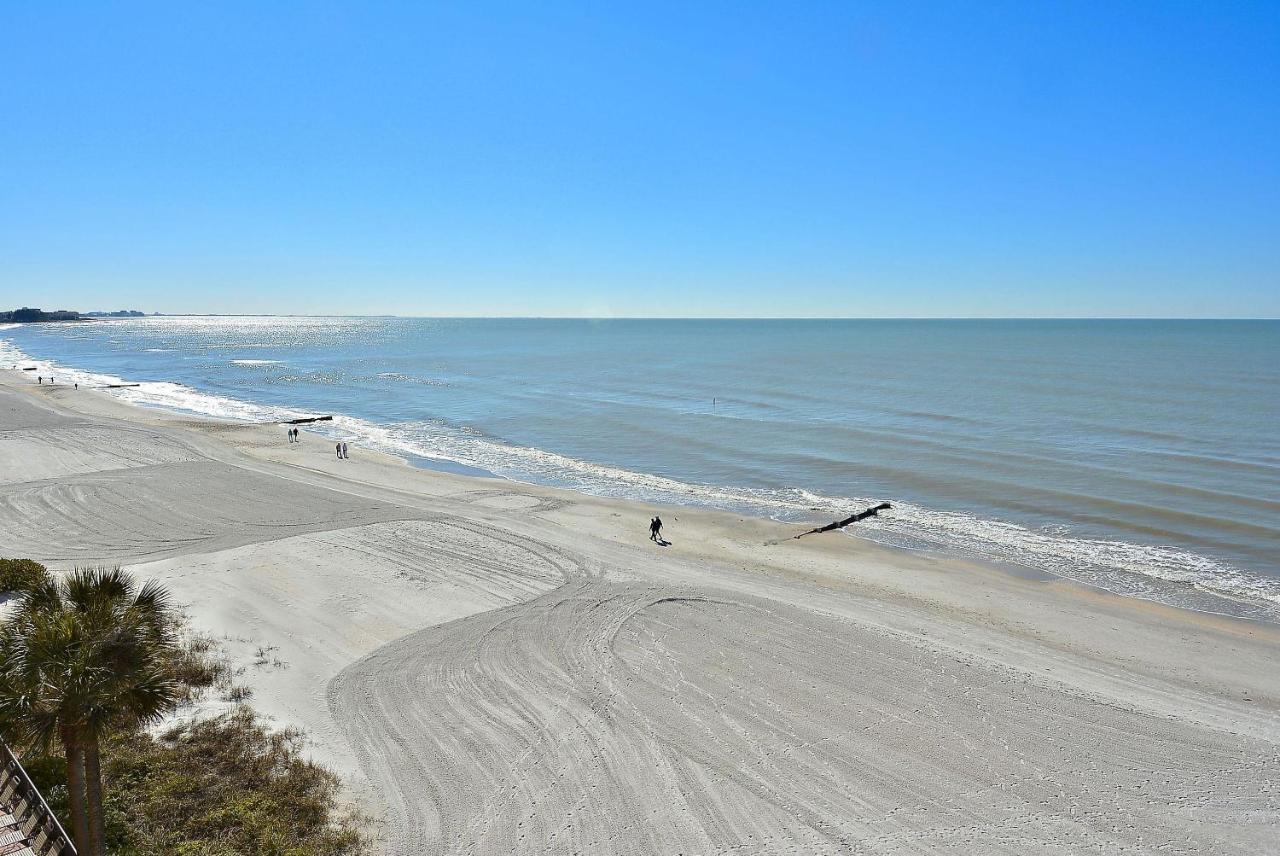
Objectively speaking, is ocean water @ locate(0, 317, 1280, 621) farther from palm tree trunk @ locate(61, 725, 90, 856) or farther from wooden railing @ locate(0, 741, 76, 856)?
wooden railing @ locate(0, 741, 76, 856)

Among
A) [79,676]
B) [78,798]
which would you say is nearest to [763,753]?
[78,798]

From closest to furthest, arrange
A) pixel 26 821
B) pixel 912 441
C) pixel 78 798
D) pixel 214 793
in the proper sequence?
pixel 78 798 → pixel 26 821 → pixel 214 793 → pixel 912 441

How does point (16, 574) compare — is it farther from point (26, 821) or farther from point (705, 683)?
point (705, 683)

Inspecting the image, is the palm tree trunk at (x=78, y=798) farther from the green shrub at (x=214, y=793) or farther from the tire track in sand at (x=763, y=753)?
the tire track in sand at (x=763, y=753)

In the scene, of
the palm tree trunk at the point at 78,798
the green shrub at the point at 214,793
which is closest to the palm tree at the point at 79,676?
the palm tree trunk at the point at 78,798

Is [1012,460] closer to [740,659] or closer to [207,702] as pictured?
[740,659]

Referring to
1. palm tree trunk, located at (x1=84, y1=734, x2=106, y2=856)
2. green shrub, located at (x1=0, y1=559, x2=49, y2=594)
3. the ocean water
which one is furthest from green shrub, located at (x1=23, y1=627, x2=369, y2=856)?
the ocean water
